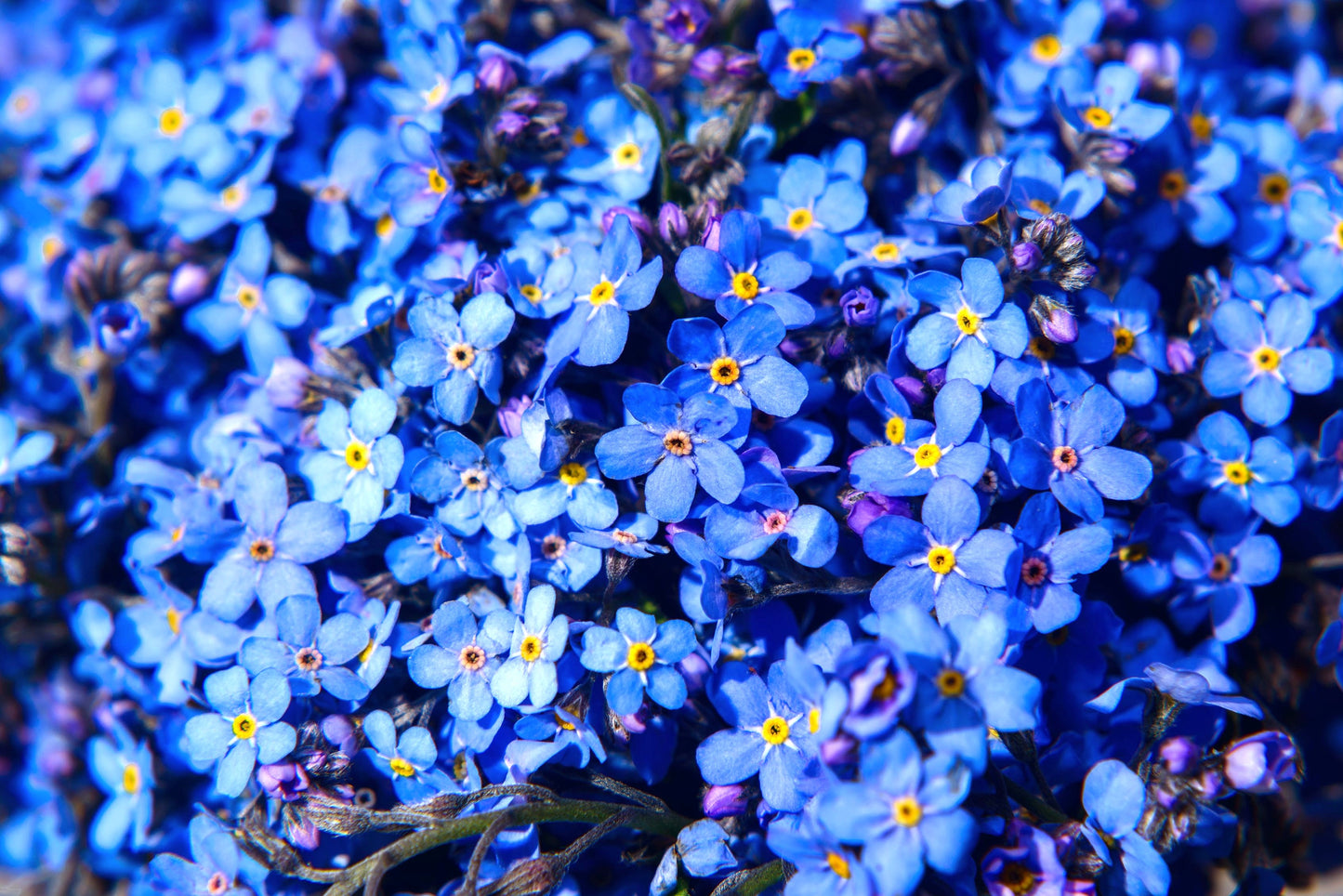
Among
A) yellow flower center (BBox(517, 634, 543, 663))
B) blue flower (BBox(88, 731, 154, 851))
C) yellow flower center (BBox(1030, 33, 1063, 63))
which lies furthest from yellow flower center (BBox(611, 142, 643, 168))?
blue flower (BBox(88, 731, 154, 851))

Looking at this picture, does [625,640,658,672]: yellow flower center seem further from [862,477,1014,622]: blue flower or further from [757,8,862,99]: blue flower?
[757,8,862,99]: blue flower

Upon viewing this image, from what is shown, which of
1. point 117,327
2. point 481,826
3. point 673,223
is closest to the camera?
point 481,826

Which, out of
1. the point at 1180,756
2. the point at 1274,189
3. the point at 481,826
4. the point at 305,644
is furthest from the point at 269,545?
the point at 1274,189

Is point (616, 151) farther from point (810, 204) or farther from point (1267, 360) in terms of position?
point (1267, 360)

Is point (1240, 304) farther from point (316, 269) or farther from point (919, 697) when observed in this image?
point (316, 269)

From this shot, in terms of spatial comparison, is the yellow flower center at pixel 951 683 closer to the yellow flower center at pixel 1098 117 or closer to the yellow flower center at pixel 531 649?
the yellow flower center at pixel 531 649

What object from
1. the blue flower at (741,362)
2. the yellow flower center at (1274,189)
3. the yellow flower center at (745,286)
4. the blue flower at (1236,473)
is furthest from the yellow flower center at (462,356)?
the yellow flower center at (1274,189)
